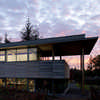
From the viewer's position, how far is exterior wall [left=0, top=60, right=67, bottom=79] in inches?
643

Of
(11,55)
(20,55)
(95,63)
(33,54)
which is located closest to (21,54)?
(20,55)

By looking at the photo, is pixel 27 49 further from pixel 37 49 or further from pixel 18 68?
pixel 18 68

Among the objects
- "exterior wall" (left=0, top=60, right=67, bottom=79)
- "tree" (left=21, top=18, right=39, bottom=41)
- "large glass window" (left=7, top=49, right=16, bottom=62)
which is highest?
"tree" (left=21, top=18, right=39, bottom=41)

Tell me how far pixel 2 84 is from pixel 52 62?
304 inches

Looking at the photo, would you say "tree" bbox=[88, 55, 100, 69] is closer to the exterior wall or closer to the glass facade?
the glass facade

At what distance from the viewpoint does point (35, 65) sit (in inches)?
693

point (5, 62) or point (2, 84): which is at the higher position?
point (5, 62)

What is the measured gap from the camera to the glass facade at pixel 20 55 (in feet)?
60.3

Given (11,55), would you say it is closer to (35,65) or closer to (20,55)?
(20,55)

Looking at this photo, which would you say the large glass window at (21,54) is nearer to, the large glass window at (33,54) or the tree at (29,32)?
the large glass window at (33,54)

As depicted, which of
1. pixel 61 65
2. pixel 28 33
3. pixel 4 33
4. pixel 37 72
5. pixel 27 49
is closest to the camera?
pixel 61 65

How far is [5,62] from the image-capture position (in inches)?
763

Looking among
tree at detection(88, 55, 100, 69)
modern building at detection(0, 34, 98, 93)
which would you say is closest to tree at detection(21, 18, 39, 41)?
tree at detection(88, 55, 100, 69)

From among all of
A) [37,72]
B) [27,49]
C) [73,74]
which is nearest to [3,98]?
[37,72]
